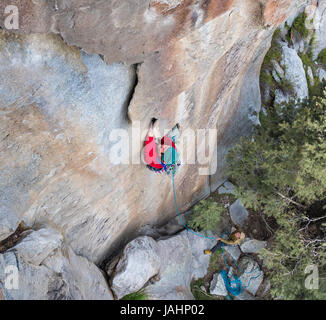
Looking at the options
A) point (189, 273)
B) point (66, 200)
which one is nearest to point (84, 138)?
point (66, 200)

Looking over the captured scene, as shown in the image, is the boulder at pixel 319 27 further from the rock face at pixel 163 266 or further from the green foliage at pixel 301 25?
the rock face at pixel 163 266

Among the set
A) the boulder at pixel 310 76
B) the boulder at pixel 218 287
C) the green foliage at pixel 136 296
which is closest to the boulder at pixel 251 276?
the boulder at pixel 218 287

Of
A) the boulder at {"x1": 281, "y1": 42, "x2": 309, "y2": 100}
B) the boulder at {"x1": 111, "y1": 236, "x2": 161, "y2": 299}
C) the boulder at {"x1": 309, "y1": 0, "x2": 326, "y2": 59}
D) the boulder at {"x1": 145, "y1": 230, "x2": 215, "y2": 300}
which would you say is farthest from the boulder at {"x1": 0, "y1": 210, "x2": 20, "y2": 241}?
the boulder at {"x1": 309, "y1": 0, "x2": 326, "y2": 59}

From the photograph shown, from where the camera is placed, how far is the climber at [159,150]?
6.47m

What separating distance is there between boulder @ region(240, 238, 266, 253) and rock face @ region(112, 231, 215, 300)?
94cm

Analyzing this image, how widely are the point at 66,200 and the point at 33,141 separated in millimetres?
1427

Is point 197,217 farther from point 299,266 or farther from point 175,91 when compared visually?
point 175,91

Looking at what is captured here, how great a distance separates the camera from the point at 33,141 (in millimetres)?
4914

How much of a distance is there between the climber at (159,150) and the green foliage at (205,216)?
9.32 ft

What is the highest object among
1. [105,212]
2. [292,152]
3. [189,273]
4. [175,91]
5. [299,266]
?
[175,91]

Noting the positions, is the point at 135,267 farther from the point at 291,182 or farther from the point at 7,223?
the point at 291,182

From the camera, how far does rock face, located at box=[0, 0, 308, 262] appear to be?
430 centimetres

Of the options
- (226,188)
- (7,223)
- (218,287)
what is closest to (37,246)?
(7,223)

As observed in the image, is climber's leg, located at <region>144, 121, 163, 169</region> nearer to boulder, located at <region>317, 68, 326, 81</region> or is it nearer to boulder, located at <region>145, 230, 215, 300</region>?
boulder, located at <region>145, 230, 215, 300</region>
